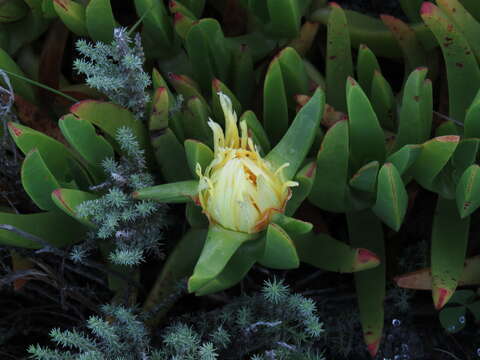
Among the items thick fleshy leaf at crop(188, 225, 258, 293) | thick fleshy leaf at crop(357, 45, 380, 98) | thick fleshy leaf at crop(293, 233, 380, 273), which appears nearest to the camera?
thick fleshy leaf at crop(188, 225, 258, 293)

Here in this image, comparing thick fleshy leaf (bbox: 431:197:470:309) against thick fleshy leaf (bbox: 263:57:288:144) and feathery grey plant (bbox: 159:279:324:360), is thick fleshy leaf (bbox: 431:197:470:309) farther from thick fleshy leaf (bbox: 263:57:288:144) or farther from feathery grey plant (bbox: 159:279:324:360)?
thick fleshy leaf (bbox: 263:57:288:144)

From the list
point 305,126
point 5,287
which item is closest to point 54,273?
point 5,287

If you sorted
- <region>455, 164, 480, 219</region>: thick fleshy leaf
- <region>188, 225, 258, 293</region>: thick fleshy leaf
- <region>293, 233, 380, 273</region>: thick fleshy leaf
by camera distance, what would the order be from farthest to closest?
<region>293, 233, 380, 273</region>: thick fleshy leaf < <region>455, 164, 480, 219</region>: thick fleshy leaf < <region>188, 225, 258, 293</region>: thick fleshy leaf

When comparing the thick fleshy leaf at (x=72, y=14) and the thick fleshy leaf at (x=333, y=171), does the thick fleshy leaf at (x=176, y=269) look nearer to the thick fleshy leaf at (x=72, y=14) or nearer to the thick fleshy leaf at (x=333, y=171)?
the thick fleshy leaf at (x=333, y=171)

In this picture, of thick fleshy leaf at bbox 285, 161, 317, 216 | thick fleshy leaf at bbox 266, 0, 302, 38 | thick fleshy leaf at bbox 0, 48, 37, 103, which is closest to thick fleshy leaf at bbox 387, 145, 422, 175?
thick fleshy leaf at bbox 285, 161, 317, 216

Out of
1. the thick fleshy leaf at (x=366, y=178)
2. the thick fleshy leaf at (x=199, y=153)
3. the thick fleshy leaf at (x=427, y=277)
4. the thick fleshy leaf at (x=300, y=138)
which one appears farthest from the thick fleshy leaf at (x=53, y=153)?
the thick fleshy leaf at (x=427, y=277)

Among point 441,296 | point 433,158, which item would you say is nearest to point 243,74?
point 433,158

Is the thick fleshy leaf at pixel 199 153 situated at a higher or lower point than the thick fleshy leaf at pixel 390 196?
higher
